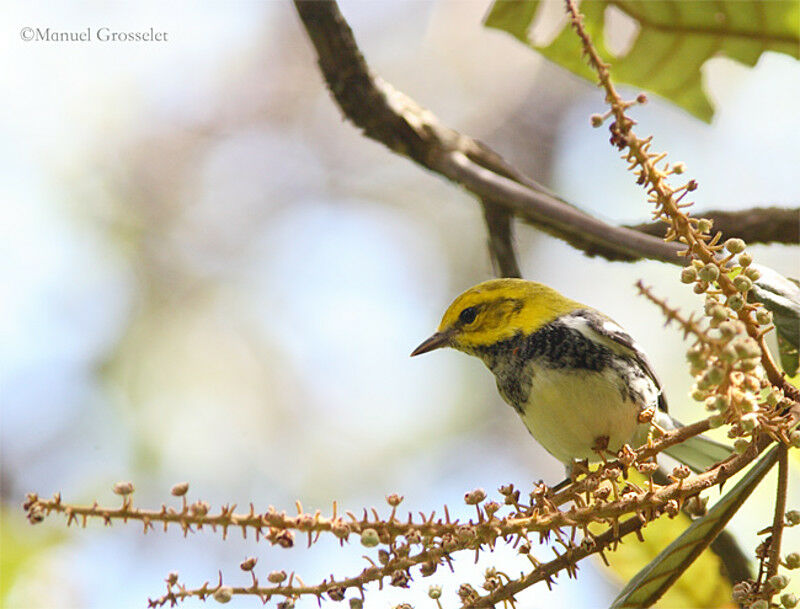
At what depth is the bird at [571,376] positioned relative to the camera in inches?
79.8

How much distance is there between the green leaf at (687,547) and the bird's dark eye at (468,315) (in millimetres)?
1090

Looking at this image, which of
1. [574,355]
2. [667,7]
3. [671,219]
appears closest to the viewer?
[671,219]

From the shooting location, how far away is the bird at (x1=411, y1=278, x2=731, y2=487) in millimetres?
2027

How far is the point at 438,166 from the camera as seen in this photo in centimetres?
218

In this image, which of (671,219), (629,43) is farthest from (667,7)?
(671,219)

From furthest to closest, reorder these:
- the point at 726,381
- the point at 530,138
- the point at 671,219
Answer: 1. the point at 530,138
2. the point at 671,219
3. the point at 726,381

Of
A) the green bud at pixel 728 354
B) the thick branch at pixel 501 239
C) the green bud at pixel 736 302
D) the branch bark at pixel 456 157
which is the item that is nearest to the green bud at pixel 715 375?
the green bud at pixel 728 354

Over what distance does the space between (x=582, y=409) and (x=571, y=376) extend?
0.27 ft

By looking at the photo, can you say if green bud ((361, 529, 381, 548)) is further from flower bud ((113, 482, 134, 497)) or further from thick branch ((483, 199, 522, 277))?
thick branch ((483, 199, 522, 277))

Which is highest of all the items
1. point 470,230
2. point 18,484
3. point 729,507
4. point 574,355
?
point 470,230

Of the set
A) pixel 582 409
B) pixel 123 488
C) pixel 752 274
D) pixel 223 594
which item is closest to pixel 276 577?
pixel 223 594

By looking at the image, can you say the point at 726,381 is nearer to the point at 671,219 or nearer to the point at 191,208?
the point at 671,219

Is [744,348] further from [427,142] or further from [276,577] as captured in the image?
[427,142]

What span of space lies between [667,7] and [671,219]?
132cm
